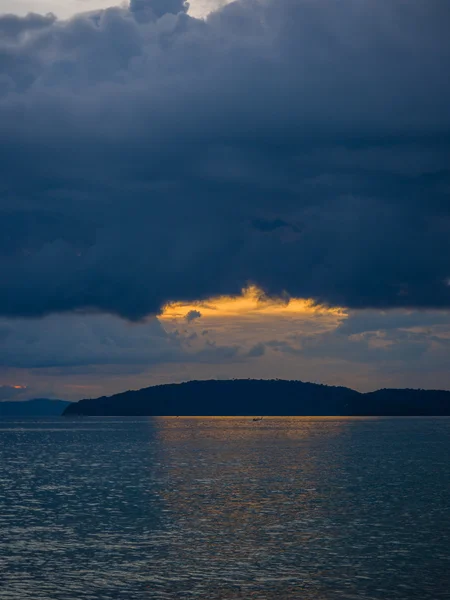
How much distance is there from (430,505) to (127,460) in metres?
86.2

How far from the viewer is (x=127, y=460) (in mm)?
157875

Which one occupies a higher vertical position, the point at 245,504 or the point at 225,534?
the point at 245,504

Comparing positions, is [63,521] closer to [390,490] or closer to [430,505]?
[430,505]

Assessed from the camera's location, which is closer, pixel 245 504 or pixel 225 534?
pixel 225 534

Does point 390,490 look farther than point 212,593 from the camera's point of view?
Yes

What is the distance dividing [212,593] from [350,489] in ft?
187

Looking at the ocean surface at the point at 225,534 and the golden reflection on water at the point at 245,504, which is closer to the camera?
the ocean surface at the point at 225,534

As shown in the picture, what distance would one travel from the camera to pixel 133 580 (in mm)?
48500

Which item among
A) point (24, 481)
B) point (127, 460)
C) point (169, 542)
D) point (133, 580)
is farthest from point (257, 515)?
point (127, 460)

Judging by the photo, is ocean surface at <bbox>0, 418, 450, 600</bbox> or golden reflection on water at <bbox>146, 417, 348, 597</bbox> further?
golden reflection on water at <bbox>146, 417, 348, 597</bbox>

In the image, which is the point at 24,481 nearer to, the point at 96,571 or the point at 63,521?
the point at 63,521

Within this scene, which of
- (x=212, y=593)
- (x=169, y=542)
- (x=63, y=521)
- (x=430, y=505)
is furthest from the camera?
(x=430, y=505)

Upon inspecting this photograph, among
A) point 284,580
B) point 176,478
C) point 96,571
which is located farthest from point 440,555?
point 176,478

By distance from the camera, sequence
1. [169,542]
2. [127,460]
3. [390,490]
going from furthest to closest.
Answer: [127,460] < [390,490] < [169,542]
